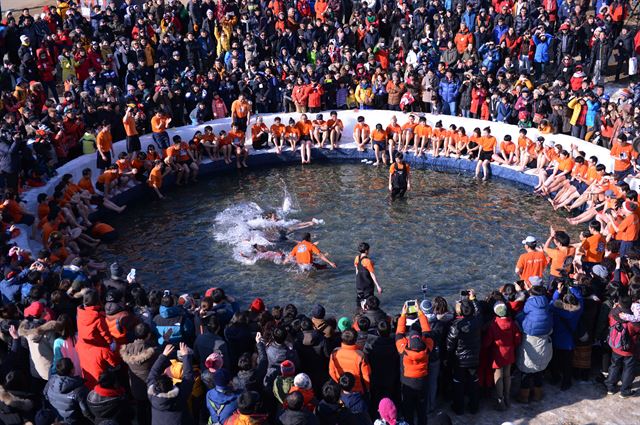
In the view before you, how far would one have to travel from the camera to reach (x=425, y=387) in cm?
1038

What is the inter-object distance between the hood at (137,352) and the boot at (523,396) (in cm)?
542

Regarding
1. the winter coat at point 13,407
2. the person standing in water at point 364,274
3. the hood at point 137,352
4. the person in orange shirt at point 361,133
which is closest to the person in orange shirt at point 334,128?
the person in orange shirt at point 361,133

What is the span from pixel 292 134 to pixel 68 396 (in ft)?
46.8

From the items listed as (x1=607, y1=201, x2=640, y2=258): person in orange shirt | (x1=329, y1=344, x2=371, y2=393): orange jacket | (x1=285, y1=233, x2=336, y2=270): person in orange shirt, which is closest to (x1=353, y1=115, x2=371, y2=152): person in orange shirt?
(x1=285, y1=233, x2=336, y2=270): person in orange shirt

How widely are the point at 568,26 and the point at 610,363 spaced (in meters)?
15.7

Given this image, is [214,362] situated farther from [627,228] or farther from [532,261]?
[627,228]

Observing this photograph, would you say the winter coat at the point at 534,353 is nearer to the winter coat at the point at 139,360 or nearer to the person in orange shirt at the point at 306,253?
the winter coat at the point at 139,360

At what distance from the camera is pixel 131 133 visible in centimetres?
2075

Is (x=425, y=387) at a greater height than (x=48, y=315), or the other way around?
(x=48, y=315)

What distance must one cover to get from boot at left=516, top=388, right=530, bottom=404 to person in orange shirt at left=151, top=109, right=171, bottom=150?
13350 mm

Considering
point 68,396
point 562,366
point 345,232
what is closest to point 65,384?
point 68,396

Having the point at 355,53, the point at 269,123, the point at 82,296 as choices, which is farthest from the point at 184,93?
the point at 82,296

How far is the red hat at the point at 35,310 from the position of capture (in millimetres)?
10852

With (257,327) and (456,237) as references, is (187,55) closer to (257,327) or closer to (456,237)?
(456,237)
